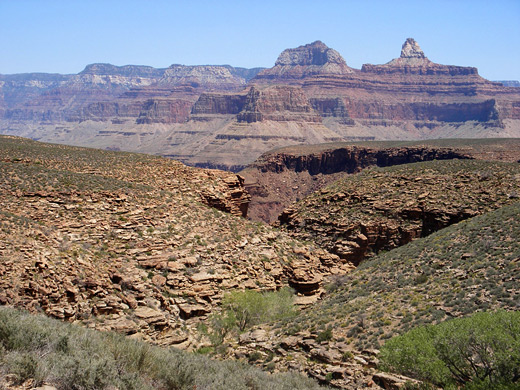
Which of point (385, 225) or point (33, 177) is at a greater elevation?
point (33, 177)

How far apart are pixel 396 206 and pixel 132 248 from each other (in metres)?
22.6

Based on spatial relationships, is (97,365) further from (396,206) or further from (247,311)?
(396,206)

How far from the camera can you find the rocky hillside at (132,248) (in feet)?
76.6

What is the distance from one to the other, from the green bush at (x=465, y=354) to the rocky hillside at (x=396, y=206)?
21.9 meters

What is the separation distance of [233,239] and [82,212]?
9.20 m

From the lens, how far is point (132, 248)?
28750 mm

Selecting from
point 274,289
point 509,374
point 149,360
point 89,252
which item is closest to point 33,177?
point 89,252

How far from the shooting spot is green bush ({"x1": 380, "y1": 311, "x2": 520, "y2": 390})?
1483 cm

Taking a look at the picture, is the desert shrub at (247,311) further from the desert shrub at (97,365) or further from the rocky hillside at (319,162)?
the rocky hillside at (319,162)

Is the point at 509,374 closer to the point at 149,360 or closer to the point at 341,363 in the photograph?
the point at 341,363

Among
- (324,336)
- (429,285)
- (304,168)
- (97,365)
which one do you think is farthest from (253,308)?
(304,168)

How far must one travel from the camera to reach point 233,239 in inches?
1309

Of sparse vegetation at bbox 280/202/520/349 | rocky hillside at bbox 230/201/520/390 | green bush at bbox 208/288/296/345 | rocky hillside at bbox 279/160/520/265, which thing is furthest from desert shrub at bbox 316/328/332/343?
rocky hillside at bbox 279/160/520/265

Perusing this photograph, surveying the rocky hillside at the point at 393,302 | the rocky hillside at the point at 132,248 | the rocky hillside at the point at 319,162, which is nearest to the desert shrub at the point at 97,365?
the rocky hillside at the point at 393,302
